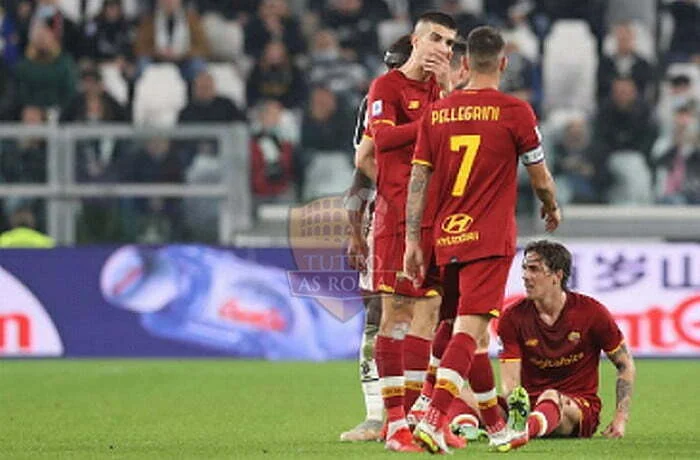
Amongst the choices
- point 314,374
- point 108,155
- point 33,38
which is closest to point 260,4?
point 33,38

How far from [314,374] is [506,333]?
5.44m

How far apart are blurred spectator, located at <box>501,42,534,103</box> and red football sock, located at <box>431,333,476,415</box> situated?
34.1 ft

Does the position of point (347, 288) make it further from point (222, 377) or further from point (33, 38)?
point (33, 38)

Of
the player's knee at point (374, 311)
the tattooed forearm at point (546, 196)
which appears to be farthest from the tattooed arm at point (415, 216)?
the player's knee at point (374, 311)

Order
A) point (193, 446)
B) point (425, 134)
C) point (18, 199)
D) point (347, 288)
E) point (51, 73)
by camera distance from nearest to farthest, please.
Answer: point (425, 134), point (193, 446), point (347, 288), point (18, 199), point (51, 73)

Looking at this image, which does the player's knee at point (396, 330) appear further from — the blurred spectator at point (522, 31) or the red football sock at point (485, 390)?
the blurred spectator at point (522, 31)

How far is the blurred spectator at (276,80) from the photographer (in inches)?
768

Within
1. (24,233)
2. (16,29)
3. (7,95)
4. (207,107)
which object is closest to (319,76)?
(207,107)

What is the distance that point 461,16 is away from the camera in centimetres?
1995

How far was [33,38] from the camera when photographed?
1970cm

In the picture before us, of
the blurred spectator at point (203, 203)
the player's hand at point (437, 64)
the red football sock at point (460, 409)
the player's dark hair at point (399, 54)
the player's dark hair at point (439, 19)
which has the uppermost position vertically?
the player's dark hair at point (439, 19)

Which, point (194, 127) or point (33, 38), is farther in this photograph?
point (33, 38)

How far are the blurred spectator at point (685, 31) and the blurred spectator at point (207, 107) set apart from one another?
501cm

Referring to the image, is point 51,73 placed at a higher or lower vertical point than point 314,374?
higher
